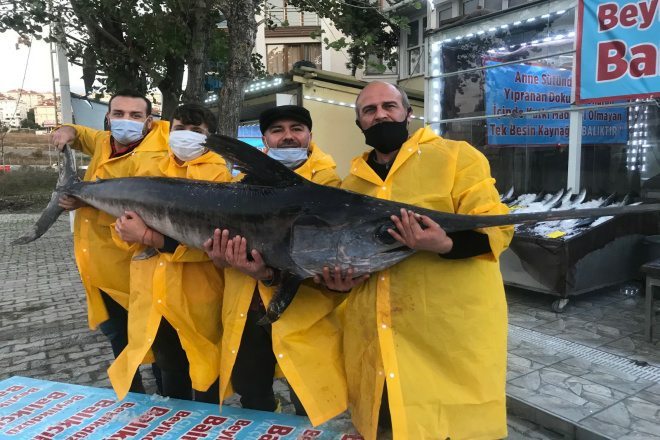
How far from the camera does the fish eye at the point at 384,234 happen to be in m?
1.73

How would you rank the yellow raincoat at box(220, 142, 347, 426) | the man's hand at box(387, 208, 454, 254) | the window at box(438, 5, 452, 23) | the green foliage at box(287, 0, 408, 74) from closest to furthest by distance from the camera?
the man's hand at box(387, 208, 454, 254), the yellow raincoat at box(220, 142, 347, 426), the green foliage at box(287, 0, 408, 74), the window at box(438, 5, 452, 23)

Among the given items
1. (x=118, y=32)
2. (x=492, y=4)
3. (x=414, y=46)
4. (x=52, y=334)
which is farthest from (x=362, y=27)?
(x=52, y=334)

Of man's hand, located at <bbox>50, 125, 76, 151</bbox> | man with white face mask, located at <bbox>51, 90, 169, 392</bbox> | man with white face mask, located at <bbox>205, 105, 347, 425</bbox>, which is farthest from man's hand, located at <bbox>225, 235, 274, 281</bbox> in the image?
man's hand, located at <bbox>50, 125, 76, 151</bbox>

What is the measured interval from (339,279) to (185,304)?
3.55 feet

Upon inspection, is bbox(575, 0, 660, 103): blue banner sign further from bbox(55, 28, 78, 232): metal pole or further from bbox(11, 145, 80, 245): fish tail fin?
bbox(55, 28, 78, 232): metal pole

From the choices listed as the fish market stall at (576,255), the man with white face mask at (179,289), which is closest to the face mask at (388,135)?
the man with white face mask at (179,289)

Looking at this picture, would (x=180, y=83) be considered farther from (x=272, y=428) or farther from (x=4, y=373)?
(x=272, y=428)

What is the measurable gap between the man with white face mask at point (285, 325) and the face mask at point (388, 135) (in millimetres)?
415

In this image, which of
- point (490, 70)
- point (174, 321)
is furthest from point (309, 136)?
point (490, 70)

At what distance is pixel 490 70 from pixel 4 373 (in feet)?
Result: 24.2

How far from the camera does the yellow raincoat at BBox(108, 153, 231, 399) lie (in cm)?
255

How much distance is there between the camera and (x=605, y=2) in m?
5.62

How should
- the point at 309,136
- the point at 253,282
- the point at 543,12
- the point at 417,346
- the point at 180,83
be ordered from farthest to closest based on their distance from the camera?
the point at 180,83, the point at 543,12, the point at 309,136, the point at 253,282, the point at 417,346

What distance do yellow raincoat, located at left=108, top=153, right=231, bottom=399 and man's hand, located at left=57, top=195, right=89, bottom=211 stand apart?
639mm
